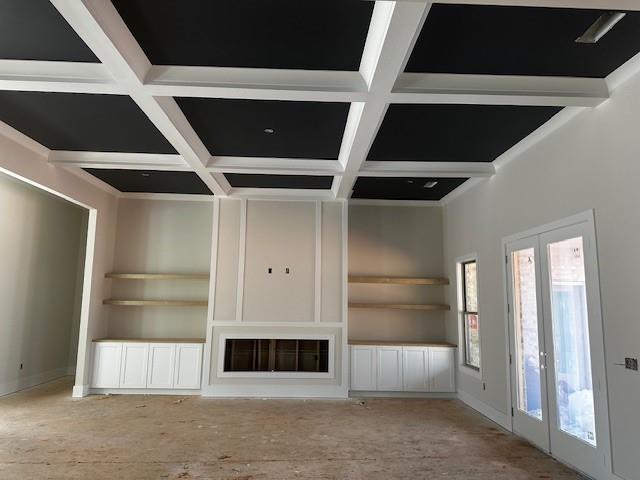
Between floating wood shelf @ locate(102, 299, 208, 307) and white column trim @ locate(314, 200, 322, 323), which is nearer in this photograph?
white column trim @ locate(314, 200, 322, 323)

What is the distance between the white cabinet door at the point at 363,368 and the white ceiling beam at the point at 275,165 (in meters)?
2.79

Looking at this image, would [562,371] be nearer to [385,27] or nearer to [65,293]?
[385,27]

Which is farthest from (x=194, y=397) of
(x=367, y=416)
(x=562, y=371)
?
(x=562, y=371)

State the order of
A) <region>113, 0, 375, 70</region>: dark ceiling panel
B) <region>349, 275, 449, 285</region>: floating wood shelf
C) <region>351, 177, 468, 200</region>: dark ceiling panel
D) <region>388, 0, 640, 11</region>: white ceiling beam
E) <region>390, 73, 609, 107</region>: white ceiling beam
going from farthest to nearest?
<region>349, 275, 449, 285</region>: floating wood shelf → <region>351, 177, 468, 200</region>: dark ceiling panel → <region>390, 73, 609, 107</region>: white ceiling beam → <region>113, 0, 375, 70</region>: dark ceiling panel → <region>388, 0, 640, 11</region>: white ceiling beam

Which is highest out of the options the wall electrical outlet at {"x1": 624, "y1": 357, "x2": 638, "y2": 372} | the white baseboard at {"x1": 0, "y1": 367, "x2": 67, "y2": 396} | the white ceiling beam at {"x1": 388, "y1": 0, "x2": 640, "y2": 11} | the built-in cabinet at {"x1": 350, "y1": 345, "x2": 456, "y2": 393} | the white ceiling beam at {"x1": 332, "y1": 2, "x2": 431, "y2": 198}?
the white ceiling beam at {"x1": 332, "y1": 2, "x2": 431, "y2": 198}

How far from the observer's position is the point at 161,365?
651 centimetres

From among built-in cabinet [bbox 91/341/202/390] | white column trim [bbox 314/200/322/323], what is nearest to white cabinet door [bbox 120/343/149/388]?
built-in cabinet [bbox 91/341/202/390]

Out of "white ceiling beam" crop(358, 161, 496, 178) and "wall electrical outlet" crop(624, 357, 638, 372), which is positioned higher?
"white ceiling beam" crop(358, 161, 496, 178)

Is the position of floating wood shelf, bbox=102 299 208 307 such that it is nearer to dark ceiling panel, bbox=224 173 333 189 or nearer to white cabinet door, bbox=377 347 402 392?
dark ceiling panel, bbox=224 173 333 189

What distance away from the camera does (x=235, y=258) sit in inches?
266

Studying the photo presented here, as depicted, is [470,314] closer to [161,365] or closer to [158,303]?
[161,365]

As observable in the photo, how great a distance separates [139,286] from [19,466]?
366cm

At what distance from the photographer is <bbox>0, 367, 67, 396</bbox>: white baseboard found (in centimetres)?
626

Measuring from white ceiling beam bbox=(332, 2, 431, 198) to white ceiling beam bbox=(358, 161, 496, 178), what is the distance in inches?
33.6
